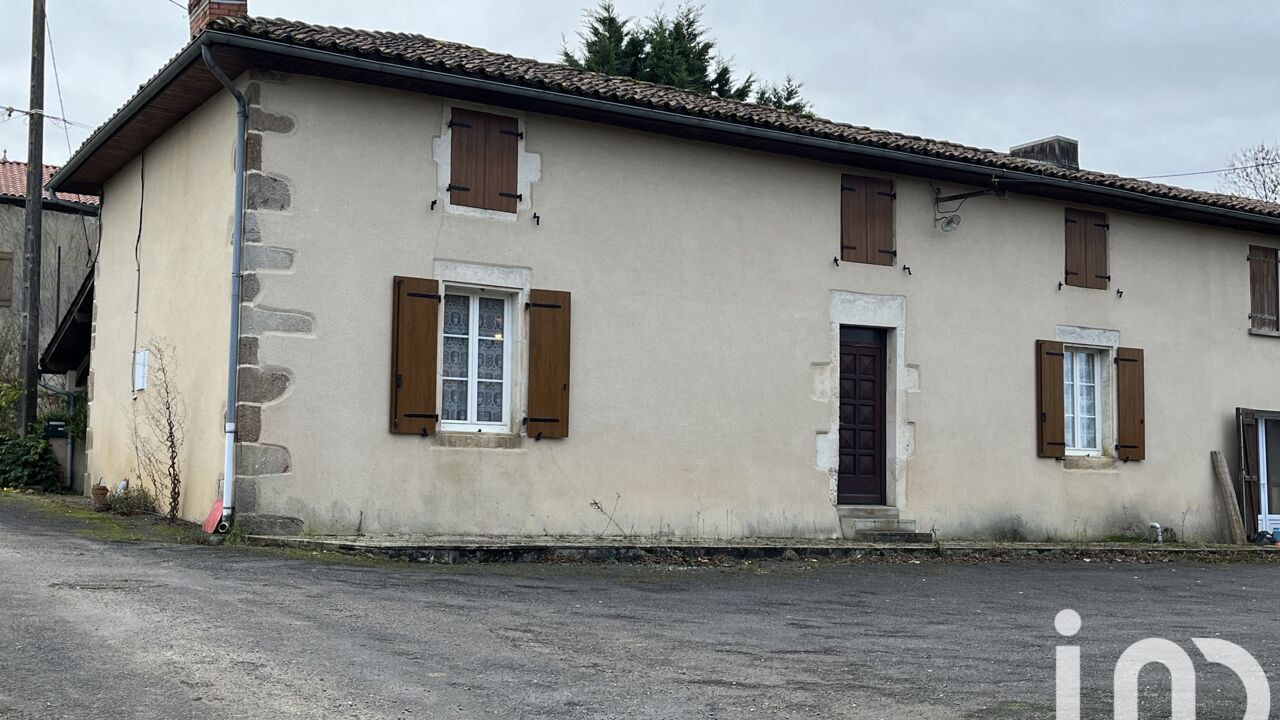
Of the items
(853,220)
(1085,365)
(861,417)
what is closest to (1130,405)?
(1085,365)

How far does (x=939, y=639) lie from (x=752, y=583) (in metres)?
2.80

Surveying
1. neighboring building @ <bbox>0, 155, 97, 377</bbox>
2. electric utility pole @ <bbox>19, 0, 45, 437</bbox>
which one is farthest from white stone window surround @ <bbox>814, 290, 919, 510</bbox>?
neighboring building @ <bbox>0, 155, 97, 377</bbox>

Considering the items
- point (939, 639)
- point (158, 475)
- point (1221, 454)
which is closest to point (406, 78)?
point (158, 475)

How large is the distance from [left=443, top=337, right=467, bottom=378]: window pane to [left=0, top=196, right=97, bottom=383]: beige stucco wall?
57.2 feet

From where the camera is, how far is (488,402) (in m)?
11.7

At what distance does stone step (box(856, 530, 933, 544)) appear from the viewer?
1341cm

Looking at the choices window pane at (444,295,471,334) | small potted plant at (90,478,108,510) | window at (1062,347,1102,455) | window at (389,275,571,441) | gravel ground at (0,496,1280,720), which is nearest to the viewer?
gravel ground at (0,496,1280,720)

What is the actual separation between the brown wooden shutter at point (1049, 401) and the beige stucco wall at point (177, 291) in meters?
8.56

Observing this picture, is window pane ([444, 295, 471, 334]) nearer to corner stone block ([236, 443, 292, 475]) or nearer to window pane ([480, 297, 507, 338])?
window pane ([480, 297, 507, 338])

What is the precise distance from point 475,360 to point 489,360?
0.14 metres

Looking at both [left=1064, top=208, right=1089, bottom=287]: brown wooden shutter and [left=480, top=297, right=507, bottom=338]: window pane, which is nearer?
[left=480, top=297, right=507, bottom=338]: window pane

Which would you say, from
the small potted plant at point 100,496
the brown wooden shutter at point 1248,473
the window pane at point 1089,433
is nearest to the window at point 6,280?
the small potted plant at point 100,496

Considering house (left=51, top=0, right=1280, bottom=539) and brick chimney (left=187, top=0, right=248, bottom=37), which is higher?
brick chimney (left=187, top=0, right=248, bottom=37)

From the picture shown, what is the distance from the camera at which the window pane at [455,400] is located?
11516mm
